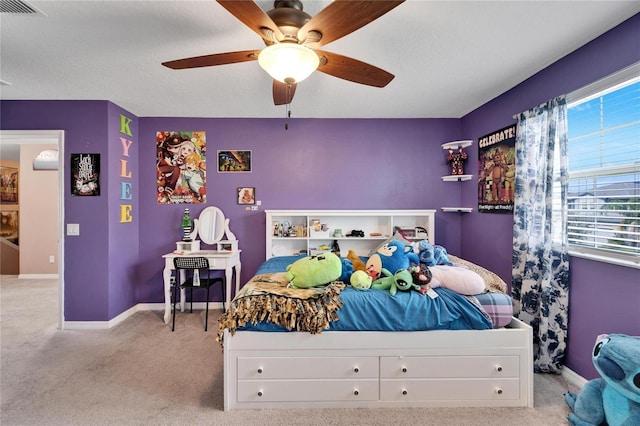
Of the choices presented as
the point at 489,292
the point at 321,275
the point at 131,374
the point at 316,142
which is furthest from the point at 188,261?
the point at 489,292

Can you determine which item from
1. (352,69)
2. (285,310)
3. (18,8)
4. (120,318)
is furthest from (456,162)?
(120,318)

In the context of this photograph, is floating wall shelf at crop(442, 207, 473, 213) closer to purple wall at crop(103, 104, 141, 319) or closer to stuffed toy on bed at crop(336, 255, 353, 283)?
stuffed toy on bed at crop(336, 255, 353, 283)

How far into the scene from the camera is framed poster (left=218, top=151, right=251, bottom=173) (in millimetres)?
3775

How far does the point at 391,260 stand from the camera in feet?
7.52

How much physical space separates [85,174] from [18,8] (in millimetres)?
1876

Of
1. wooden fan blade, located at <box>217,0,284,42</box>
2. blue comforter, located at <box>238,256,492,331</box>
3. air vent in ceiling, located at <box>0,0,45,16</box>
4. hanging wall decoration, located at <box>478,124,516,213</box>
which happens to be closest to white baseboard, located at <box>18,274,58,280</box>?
air vent in ceiling, located at <box>0,0,45,16</box>

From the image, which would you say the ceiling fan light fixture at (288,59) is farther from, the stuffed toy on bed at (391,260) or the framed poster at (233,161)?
the framed poster at (233,161)

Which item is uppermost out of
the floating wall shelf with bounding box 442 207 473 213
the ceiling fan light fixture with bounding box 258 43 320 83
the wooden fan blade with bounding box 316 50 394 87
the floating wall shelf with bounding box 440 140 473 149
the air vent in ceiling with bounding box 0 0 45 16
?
the air vent in ceiling with bounding box 0 0 45 16

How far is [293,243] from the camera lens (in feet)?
12.5

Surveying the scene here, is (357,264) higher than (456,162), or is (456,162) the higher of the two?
(456,162)

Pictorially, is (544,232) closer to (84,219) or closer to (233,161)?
(233,161)

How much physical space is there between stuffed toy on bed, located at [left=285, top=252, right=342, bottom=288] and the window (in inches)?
71.4

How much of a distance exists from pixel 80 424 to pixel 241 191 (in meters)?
2.58

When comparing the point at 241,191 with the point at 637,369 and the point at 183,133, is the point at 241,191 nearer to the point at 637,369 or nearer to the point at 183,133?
the point at 183,133
